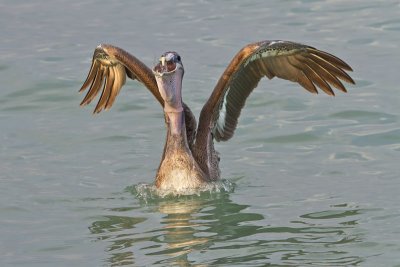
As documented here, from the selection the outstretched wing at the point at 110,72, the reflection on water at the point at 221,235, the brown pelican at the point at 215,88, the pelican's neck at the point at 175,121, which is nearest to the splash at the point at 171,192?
the brown pelican at the point at 215,88

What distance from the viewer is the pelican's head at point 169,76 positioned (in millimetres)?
12086

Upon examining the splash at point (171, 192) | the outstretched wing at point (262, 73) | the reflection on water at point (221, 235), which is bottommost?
the reflection on water at point (221, 235)

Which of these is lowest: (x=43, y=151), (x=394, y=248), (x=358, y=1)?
(x=394, y=248)

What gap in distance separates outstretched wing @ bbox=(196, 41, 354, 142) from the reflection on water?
1097mm

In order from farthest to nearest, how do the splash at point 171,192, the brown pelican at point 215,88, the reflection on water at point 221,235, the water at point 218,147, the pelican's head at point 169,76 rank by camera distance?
the splash at point 171,192 < the brown pelican at point 215,88 < the pelican's head at point 169,76 < the water at point 218,147 < the reflection on water at point 221,235

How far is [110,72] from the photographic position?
13859 millimetres

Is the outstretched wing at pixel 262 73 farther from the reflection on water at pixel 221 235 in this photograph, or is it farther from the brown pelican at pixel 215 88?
the reflection on water at pixel 221 235

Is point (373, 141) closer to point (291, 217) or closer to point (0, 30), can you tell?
point (291, 217)

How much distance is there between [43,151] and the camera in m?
14.5

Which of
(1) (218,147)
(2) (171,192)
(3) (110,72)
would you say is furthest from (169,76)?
(1) (218,147)

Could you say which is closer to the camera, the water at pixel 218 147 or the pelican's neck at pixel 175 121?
the water at pixel 218 147

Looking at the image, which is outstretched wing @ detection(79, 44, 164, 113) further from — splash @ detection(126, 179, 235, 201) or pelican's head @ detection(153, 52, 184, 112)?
splash @ detection(126, 179, 235, 201)

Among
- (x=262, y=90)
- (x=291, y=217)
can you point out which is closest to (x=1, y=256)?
(x=291, y=217)

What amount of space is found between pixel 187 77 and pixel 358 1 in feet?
13.9
